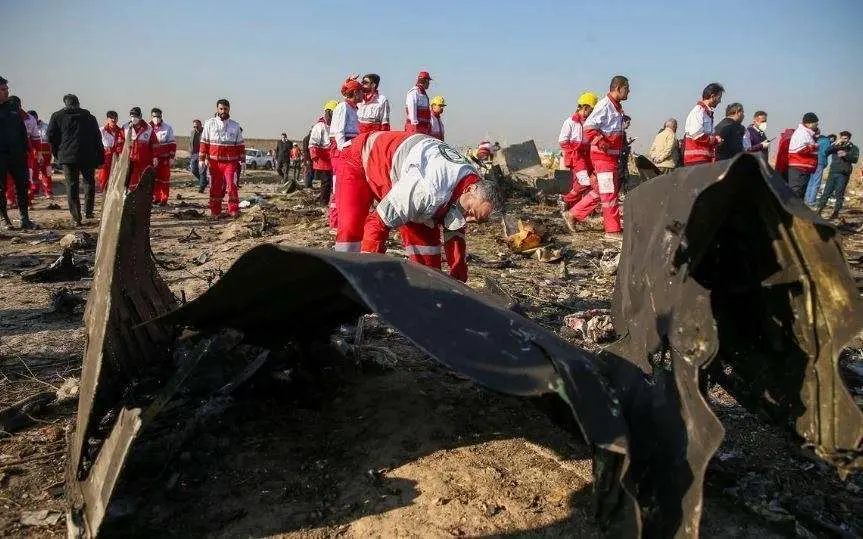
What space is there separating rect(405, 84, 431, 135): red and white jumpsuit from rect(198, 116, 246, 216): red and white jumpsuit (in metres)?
2.95

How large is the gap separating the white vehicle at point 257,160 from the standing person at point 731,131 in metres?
28.2

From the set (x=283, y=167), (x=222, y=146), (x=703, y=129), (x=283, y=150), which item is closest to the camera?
(x=703, y=129)

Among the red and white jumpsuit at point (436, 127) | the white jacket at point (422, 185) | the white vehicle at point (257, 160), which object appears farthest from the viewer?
the white vehicle at point (257, 160)

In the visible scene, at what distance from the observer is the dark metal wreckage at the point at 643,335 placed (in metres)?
1.67

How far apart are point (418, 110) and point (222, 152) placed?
3.45 metres

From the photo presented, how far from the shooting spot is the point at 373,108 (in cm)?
909

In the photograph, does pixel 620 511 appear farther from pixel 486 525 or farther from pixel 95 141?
pixel 95 141

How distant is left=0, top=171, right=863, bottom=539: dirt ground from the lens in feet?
7.16

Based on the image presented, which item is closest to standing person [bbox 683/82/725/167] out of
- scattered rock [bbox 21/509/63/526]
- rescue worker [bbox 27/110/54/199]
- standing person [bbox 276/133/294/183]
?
scattered rock [bbox 21/509/63/526]

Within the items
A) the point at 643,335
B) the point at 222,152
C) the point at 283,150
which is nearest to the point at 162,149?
the point at 222,152

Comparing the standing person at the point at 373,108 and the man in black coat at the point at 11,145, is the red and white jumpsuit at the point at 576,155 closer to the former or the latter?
the standing person at the point at 373,108

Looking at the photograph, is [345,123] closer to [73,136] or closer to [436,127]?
[436,127]

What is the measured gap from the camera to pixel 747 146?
419 inches

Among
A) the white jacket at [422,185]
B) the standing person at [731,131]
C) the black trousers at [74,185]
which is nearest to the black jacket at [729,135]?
the standing person at [731,131]
